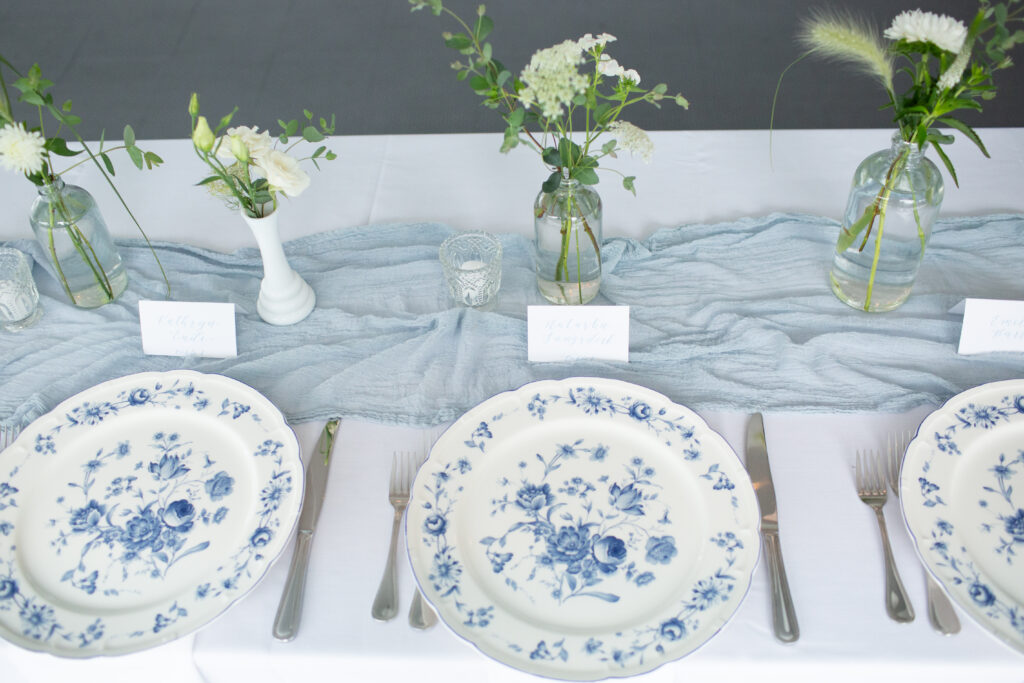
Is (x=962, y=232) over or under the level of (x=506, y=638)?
over

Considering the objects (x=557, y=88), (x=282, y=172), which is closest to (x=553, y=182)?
(x=557, y=88)

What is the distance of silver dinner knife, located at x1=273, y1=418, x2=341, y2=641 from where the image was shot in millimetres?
786

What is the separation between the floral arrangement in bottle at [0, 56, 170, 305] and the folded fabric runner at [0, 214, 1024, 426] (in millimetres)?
42

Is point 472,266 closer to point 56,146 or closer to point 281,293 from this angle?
point 281,293

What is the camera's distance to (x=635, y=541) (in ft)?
2.67

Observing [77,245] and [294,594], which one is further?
[77,245]

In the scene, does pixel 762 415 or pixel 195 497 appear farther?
pixel 762 415

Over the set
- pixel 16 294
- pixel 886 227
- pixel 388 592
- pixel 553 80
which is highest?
pixel 553 80

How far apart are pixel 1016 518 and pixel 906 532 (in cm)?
10

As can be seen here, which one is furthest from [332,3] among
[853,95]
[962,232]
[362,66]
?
[962,232]

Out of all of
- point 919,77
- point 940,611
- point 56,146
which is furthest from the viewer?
point 56,146

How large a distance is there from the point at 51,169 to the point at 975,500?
1.18 m

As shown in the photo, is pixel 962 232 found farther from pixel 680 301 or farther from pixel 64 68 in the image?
pixel 64 68

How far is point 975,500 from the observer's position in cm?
83
